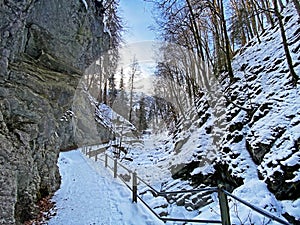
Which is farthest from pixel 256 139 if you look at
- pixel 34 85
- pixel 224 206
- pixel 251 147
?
pixel 34 85

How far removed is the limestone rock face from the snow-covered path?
62 cm

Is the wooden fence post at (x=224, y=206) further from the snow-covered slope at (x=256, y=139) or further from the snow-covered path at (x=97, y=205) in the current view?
the snow-covered path at (x=97, y=205)

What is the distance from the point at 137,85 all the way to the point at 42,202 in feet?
93.3

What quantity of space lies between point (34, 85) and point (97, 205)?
147 inches

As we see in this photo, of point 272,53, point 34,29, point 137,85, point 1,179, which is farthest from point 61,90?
point 137,85

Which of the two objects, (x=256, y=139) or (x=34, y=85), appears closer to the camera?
(x=34, y=85)

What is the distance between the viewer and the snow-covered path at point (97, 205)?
4.91 m

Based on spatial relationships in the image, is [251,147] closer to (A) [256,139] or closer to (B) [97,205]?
A: (A) [256,139]

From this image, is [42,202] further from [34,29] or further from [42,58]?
[34,29]

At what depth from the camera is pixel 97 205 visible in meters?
5.86

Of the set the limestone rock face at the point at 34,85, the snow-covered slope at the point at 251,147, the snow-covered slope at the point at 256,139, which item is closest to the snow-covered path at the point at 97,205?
the limestone rock face at the point at 34,85

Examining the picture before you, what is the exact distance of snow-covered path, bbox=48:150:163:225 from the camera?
491 cm

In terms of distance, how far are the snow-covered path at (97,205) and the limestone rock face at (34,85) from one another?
0.62m

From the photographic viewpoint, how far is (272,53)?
984 centimetres
